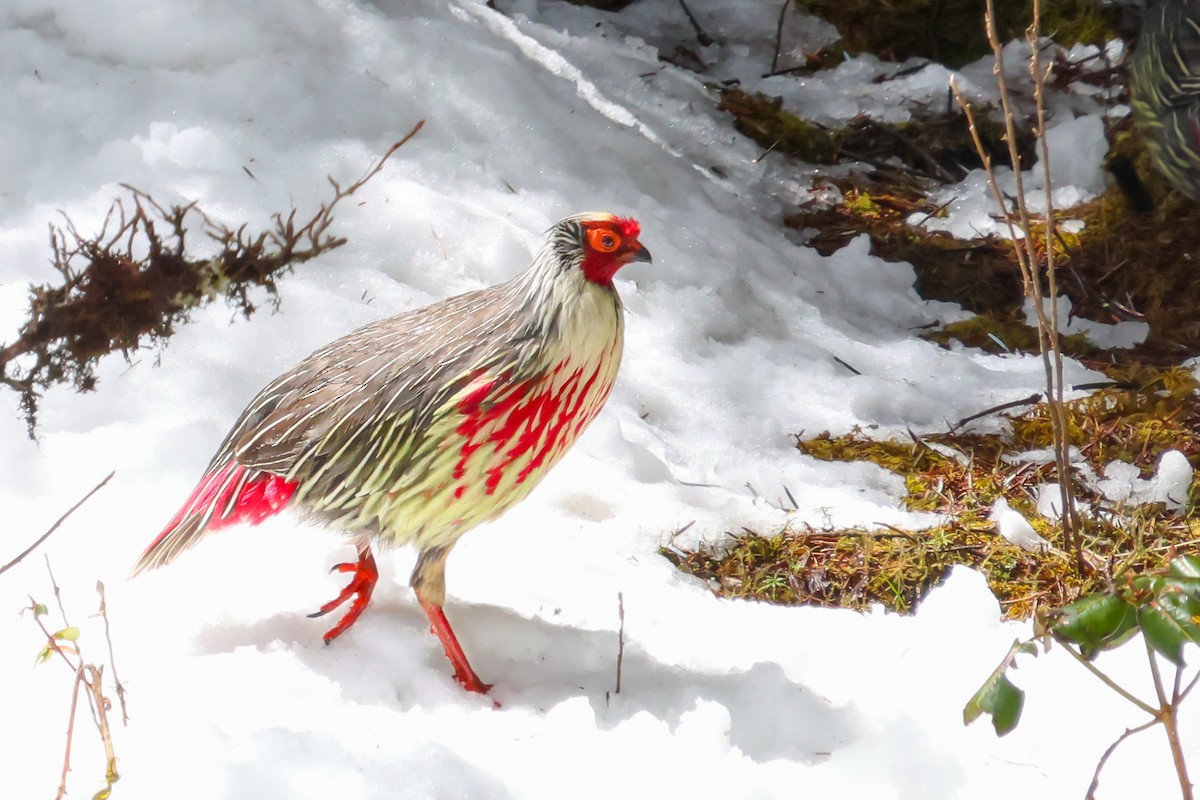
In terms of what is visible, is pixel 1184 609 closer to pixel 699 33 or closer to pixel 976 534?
pixel 976 534

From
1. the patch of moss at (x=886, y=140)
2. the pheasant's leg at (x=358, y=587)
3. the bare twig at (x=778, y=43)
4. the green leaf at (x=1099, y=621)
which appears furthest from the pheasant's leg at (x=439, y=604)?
the bare twig at (x=778, y=43)

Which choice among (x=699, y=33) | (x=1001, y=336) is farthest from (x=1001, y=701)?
(x=699, y=33)

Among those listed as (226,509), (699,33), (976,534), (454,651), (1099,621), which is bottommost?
(976,534)

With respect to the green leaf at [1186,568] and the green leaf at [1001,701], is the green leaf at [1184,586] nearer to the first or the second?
the green leaf at [1186,568]

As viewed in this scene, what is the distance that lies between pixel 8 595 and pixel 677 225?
2805 millimetres

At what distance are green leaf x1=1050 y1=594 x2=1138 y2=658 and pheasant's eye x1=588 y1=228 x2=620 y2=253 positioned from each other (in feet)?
Answer: 4.22

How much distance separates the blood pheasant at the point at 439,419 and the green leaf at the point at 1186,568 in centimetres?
128

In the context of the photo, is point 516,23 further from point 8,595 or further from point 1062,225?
point 8,595

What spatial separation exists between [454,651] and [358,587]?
0.33m

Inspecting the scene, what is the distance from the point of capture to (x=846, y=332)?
14.9 feet

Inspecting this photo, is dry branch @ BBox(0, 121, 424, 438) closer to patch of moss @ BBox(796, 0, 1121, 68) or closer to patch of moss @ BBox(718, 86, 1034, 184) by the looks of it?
patch of moss @ BBox(718, 86, 1034, 184)

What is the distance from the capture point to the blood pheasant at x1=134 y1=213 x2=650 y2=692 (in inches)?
101

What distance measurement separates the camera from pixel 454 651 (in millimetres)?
2723

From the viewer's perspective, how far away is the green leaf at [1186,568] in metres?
1.70
